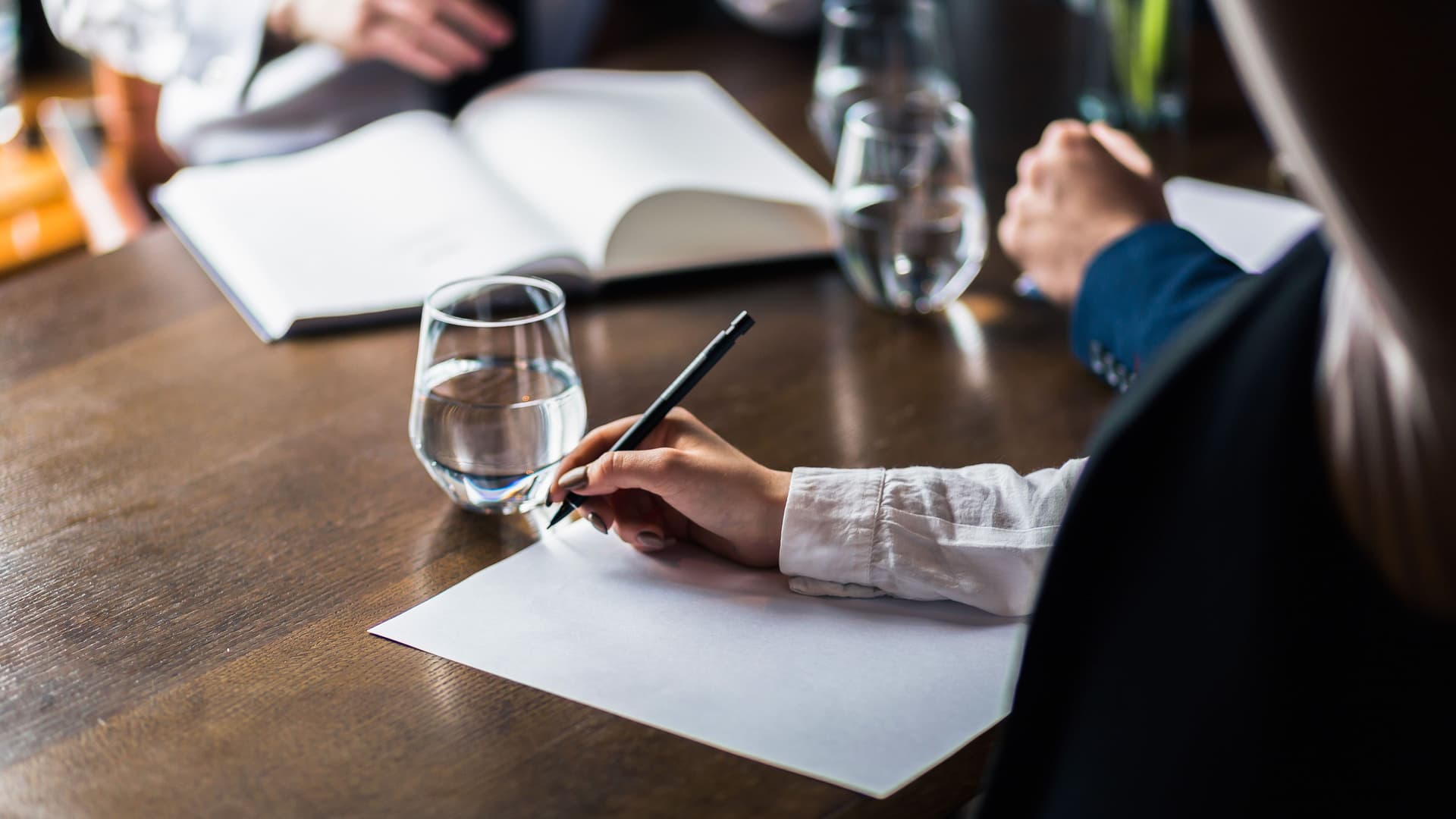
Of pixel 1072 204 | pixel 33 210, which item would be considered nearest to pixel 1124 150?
pixel 1072 204

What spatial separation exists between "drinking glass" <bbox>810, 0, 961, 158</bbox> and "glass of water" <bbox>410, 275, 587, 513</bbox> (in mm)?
649

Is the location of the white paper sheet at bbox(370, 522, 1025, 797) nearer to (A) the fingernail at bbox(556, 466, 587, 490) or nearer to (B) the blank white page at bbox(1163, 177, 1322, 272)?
(A) the fingernail at bbox(556, 466, 587, 490)

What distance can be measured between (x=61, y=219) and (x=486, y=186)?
1.59 meters

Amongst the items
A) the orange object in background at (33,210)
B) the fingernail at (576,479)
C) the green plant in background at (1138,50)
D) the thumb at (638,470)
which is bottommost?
the orange object in background at (33,210)

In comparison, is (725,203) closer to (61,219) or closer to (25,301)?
(25,301)

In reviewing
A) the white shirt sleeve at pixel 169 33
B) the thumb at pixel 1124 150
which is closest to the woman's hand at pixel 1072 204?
the thumb at pixel 1124 150

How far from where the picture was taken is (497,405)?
0.76 metres

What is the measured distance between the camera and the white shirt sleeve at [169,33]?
1.52 metres

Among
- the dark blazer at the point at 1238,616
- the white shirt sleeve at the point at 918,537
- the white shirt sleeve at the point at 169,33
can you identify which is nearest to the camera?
the dark blazer at the point at 1238,616

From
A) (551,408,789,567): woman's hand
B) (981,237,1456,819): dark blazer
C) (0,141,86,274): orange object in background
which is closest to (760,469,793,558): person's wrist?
(551,408,789,567): woman's hand

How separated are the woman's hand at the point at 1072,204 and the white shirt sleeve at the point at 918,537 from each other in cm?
34

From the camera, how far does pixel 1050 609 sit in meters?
0.52

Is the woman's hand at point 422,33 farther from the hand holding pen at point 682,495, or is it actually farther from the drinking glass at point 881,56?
the hand holding pen at point 682,495

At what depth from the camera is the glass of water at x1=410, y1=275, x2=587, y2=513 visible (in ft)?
2.49
